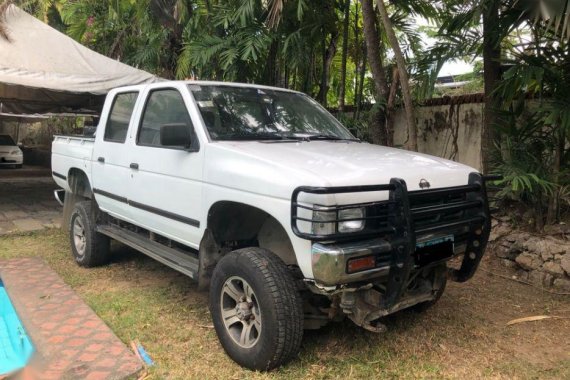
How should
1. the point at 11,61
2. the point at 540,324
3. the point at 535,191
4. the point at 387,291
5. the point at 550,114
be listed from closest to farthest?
the point at 387,291 → the point at 540,324 → the point at 550,114 → the point at 535,191 → the point at 11,61

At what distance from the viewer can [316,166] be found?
3143mm

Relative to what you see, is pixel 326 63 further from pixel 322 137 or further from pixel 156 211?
pixel 156 211

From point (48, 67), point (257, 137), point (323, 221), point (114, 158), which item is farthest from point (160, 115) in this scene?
point (48, 67)

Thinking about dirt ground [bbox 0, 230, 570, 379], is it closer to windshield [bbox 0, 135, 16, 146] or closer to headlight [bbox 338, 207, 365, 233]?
headlight [bbox 338, 207, 365, 233]

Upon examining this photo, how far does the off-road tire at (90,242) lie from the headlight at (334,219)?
363cm

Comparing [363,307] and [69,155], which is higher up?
[69,155]

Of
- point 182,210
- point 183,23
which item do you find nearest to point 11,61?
point 183,23

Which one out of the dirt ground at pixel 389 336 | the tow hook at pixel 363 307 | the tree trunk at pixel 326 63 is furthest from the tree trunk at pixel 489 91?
the tow hook at pixel 363 307

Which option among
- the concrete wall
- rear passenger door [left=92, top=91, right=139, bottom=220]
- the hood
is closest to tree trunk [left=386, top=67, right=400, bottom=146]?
the concrete wall

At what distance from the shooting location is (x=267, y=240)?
12.3ft

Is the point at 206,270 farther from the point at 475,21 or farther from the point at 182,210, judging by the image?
the point at 475,21

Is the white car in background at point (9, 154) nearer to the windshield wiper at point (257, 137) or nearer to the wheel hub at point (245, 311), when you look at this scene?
the windshield wiper at point (257, 137)

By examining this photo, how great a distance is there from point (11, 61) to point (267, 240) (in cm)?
695

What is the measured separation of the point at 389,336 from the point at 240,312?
49.8 inches
